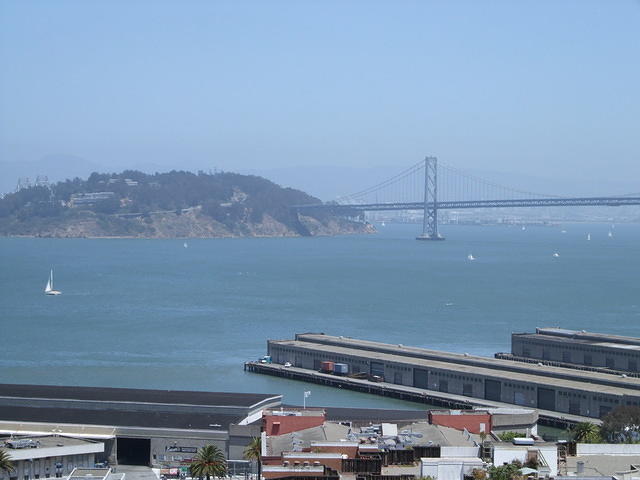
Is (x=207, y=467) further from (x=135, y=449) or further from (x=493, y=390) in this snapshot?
(x=493, y=390)

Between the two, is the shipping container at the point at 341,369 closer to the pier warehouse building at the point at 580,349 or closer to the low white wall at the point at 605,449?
the pier warehouse building at the point at 580,349

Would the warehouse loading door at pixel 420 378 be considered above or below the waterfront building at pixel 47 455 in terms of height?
below

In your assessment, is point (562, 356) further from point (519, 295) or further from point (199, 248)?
point (199, 248)

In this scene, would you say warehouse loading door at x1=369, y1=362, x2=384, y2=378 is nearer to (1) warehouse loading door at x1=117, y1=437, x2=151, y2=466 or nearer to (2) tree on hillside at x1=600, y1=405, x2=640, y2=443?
(2) tree on hillside at x1=600, y1=405, x2=640, y2=443

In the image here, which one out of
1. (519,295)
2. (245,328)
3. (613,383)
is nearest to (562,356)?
(613,383)

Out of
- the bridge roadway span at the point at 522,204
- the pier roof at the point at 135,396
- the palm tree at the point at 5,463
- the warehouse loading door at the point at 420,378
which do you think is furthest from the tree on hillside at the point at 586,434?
the bridge roadway span at the point at 522,204

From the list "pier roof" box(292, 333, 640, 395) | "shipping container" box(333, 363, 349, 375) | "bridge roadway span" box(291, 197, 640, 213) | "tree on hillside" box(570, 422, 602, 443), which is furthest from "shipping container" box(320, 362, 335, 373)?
"bridge roadway span" box(291, 197, 640, 213)
